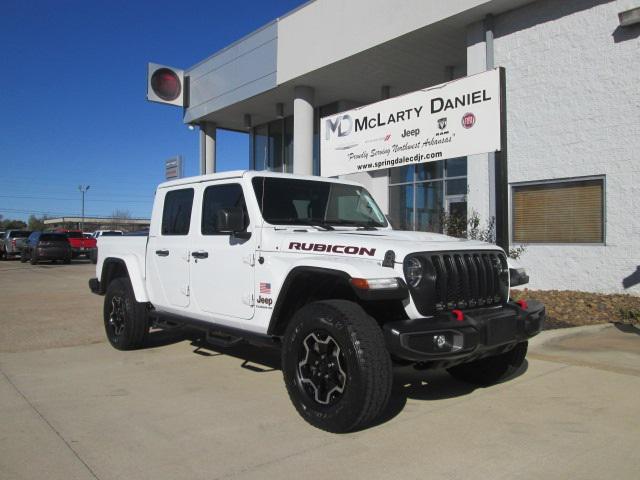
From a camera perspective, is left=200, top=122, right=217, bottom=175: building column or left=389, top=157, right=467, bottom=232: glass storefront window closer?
left=389, top=157, right=467, bottom=232: glass storefront window

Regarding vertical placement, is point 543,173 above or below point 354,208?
above

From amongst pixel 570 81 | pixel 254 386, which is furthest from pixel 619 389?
pixel 570 81

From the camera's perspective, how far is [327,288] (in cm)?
445

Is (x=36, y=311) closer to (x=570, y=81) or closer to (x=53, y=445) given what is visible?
(x=53, y=445)

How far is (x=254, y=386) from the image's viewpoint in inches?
202

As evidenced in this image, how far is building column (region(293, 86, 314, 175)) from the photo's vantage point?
1789 centimetres

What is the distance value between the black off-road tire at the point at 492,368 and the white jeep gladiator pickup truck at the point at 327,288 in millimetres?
11

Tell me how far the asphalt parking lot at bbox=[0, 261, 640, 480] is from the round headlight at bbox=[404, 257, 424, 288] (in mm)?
1076

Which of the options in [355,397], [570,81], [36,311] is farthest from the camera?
[570,81]

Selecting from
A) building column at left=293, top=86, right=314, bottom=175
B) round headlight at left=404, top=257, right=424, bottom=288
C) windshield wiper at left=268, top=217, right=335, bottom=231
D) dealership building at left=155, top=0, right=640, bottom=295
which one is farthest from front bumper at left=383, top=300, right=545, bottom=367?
building column at left=293, top=86, right=314, bottom=175

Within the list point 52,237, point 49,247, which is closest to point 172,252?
point 49,247

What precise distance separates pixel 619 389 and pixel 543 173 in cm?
725

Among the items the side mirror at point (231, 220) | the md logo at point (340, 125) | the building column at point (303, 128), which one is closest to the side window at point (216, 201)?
the side mirror at point (231, 220)

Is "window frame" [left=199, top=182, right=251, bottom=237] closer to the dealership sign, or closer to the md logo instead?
the dealership sign
